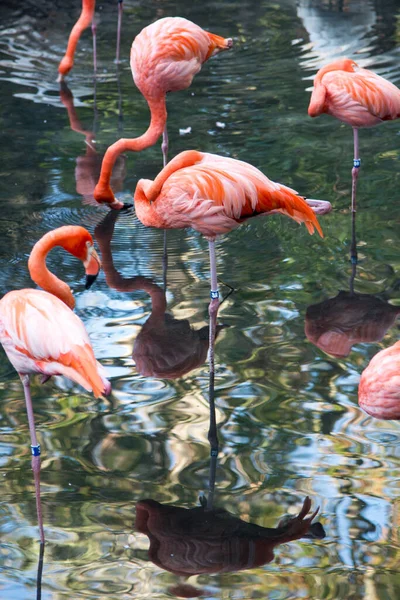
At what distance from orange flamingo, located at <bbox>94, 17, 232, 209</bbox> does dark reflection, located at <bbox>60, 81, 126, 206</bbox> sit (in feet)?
1.43

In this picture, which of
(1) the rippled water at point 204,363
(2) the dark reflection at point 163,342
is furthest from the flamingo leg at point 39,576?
(2) the dark reflection at point 163,342

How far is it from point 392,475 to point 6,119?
4.99 metres

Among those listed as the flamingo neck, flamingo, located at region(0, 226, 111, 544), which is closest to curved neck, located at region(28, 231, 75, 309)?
flamingo, located at region(0, 226, 111, 544)

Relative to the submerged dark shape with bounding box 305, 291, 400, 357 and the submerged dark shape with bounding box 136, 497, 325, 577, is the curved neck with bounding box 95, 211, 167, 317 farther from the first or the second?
the submerged dark shape with bounding box 136, 497, 325, 577

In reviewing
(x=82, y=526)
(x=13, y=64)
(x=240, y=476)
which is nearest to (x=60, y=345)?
(x=82, y=526)

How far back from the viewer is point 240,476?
339 centimetres

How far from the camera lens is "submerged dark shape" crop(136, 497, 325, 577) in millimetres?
2969

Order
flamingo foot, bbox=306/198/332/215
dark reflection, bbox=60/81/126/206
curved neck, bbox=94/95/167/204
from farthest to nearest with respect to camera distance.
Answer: dark reflection, bbox=60/81/126/206 < curved neck, bbox=94/95/167/204 < flamingo foot, bbox=306/198/332/215

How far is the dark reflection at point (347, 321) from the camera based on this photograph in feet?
14.0

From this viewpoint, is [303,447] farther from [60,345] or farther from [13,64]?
[13,64]

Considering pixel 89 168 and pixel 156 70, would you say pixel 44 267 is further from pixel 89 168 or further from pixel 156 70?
pixel 89 168

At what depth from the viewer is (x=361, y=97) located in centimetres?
503

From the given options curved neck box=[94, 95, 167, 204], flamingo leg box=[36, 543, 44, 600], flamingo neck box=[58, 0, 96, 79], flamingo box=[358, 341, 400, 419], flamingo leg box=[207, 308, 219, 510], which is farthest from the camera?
flamingo neck box=[58, 0, 96, 79]

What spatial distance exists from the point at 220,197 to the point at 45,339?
4.24 feet
